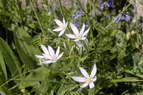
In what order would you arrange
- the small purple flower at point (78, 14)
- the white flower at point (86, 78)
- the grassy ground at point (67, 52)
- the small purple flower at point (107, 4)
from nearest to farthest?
1. the white flower at point (86, 78)
2. the grassy ground at point (67, 52)
3. the small purple flower at point (78, 14)
4. the small purple flower at point (107, 4)

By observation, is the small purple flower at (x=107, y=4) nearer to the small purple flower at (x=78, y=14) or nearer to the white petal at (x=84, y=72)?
the small purple flower at (x=78, y=14)

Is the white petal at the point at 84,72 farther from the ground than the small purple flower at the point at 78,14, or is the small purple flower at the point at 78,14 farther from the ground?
the small purple flower at the point at 78,14

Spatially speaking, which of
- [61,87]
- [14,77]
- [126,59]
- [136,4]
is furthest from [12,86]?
[136,4]

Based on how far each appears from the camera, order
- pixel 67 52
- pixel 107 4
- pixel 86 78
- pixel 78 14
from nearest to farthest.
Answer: pixel 86 78, pixel 67 52, pixel 78 14, pixel 107 4

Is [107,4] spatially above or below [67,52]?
above

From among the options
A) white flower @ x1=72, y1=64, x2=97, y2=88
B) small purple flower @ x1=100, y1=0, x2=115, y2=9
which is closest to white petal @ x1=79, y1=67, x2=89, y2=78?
white flower @ x1=72, y1=64, x2=97, y2=88

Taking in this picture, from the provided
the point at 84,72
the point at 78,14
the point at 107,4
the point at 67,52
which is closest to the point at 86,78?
the point at 84,72

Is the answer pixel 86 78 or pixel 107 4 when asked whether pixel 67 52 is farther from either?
pixel 107 4

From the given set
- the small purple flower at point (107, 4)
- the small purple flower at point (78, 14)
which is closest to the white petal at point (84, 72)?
the small purple flower at point (78, 14)

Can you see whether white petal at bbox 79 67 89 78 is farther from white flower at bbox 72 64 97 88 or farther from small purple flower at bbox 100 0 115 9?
small purple flower at bbox 100 0 115 9
